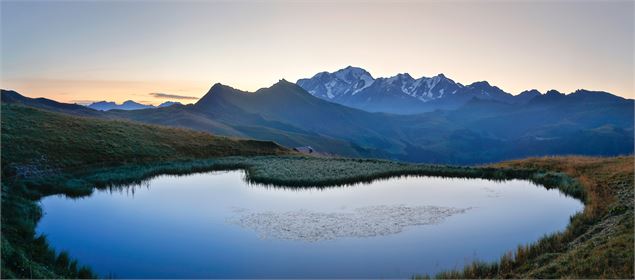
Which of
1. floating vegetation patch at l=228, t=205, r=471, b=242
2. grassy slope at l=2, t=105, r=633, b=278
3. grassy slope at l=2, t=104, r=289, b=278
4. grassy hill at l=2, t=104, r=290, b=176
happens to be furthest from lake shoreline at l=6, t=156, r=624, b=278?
floating vegetation patch at l=228, t=205, r=471, b=242

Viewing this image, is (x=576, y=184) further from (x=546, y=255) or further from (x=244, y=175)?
(x=244, y=175)

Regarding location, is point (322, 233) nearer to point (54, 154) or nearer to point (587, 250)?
point (587, 250)

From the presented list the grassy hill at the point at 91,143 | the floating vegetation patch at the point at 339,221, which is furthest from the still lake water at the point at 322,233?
the grassy hill at the point at 91,143

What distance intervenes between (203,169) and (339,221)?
31429 millimetres

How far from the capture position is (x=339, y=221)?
2744cm

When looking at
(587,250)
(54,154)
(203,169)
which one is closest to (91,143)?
A: (54,154)

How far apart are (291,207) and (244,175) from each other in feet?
63.1

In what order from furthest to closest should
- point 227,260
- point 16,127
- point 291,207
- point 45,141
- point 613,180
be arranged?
point 16,127 < point 45,141 < point 613,180 < point 291,207 < point 227,260

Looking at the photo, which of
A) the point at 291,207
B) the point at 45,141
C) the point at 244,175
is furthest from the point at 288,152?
the point at 291,207

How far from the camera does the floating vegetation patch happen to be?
24.8m

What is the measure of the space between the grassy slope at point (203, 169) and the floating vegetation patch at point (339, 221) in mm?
7932

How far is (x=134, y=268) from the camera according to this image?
1994 centimetres

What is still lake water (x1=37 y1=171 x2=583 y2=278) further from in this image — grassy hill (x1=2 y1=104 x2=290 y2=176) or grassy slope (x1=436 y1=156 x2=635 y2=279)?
grassy hill (x1=2 y1=104 x2=290 y2=176)

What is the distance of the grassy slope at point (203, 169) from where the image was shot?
17.6 meters
